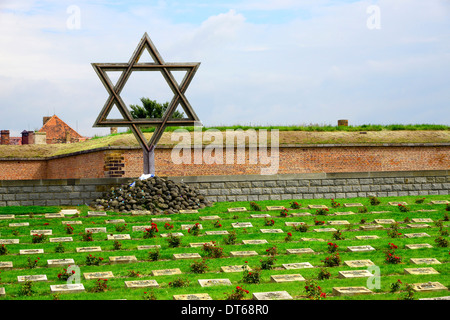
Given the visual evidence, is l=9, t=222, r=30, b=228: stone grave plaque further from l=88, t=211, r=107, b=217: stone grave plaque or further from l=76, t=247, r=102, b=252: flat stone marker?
l=76, t=247, r=102, b=252: flat stone marker

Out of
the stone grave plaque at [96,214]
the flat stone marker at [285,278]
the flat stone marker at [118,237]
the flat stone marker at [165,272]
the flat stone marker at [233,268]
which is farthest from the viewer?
the stone grave plaque at [96,214]

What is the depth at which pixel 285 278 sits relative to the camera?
9297 millimetres

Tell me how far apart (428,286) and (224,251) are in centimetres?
414

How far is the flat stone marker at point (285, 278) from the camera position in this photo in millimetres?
9215

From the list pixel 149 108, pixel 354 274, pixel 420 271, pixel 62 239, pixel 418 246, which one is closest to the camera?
pixel 354 274

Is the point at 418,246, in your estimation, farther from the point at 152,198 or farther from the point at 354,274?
the point at 152,198

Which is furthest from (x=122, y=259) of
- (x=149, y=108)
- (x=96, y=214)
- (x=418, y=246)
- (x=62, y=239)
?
(x=149, y=108)

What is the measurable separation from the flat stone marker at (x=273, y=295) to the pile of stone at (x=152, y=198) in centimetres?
773

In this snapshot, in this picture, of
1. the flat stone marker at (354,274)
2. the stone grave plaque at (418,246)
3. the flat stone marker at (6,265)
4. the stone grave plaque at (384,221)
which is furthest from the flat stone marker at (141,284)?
the stone grave plaque at (384,221)

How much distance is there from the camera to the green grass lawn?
8703mm

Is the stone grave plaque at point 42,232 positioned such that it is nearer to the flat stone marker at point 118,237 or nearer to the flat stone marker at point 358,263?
the flat stone marker at point 118,237

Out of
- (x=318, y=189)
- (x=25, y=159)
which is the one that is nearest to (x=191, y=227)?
(x=318, y=189)

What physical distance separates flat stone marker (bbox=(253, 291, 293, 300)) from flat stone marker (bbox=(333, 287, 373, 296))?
0.73 meters

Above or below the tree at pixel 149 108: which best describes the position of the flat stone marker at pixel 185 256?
below
